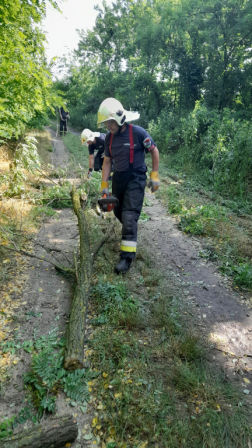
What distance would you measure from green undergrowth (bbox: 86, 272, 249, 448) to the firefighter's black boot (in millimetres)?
650

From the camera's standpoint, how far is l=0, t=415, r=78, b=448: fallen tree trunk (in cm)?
163

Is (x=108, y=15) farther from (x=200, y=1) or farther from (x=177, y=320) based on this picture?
(x=177, y=320)

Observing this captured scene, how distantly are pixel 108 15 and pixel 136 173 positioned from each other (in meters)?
28.3

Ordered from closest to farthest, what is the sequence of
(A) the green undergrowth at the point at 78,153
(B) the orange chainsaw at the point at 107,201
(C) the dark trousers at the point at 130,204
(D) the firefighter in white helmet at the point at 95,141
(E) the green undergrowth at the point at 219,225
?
1. (C) the dark trousers at the point at 130,204
2. (B) the orange chainsaw at the point at 107,201
3. (E) the green undergrowth at the point at 219,225
4. (D) the firefighter in white helmet at the point at 95,141
5. (A) the green undergrowth at the point at 78,153

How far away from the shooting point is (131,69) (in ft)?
68.5

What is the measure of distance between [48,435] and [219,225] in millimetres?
4187

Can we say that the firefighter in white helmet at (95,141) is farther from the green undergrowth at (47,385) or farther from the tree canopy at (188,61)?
the tree canopy at (188,61)

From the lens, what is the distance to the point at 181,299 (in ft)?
10.7

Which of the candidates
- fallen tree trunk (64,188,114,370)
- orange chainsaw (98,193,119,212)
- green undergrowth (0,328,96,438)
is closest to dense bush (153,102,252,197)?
orange chainsaw (98,193,119,212)

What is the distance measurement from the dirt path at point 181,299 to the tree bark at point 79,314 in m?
0.23

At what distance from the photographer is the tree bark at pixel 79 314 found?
227cm

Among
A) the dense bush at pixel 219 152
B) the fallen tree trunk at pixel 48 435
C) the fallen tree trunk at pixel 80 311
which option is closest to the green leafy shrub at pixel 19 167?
the fallen tree trunk at pixel 80 311

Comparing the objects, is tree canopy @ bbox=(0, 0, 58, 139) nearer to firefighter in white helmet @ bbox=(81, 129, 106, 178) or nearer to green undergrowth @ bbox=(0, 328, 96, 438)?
firefighter in white helmet @ bbox=(81, 129, 106, 178)

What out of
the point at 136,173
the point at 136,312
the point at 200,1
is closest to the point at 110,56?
the point at 200,1
